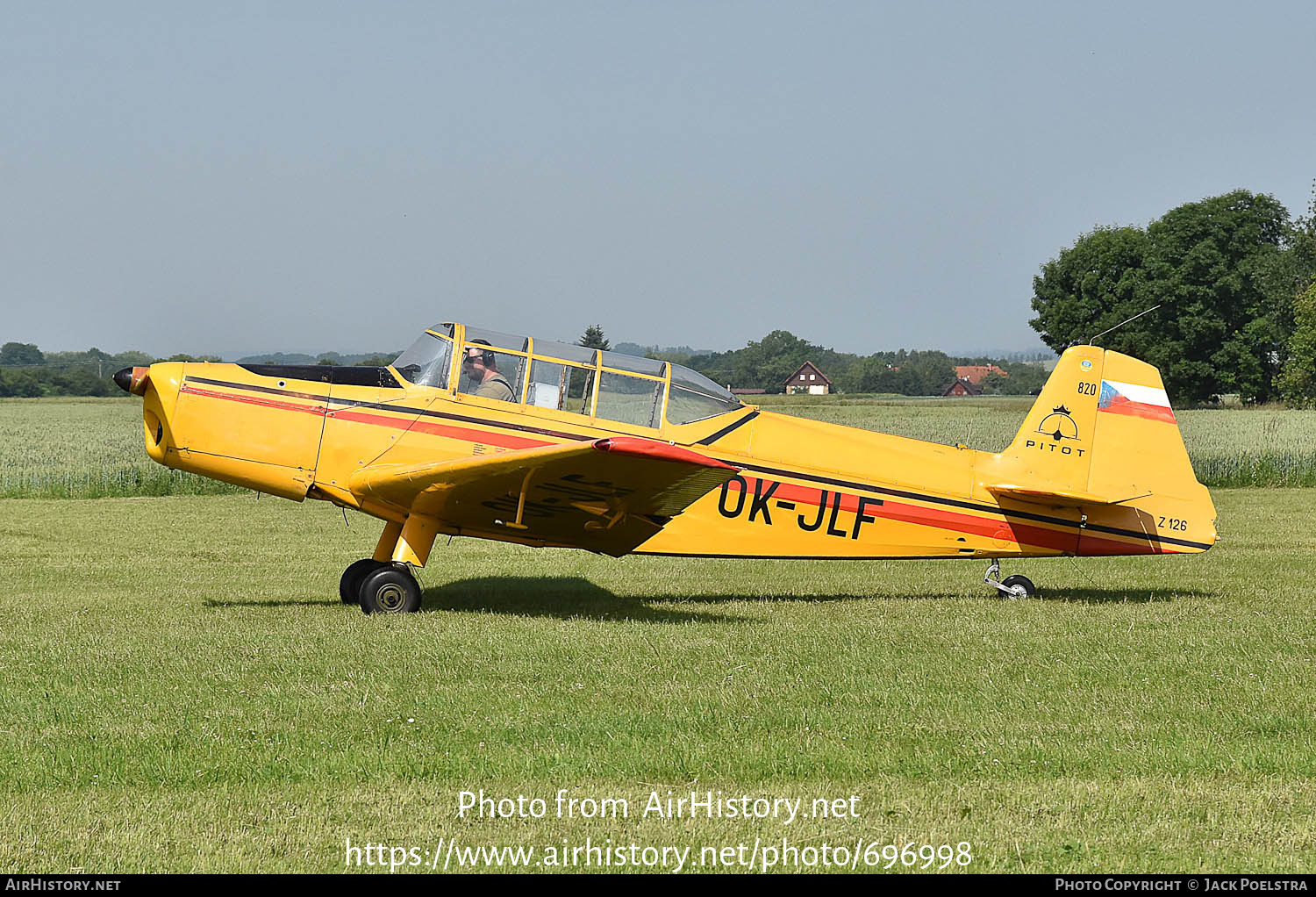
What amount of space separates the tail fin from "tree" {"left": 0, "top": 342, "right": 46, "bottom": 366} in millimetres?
119732

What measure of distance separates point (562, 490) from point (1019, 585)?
179 inches

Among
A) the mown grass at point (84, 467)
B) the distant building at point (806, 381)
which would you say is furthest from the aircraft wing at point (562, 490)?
the distant building at point (806, 381)

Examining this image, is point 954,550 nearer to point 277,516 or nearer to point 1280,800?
point 1280,800

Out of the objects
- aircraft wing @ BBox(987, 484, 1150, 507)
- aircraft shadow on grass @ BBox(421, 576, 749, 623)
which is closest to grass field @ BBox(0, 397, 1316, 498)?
aircraft shadow on grass @ BBox(421, 576, 749, 623)

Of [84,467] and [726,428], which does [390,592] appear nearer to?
[726,428]

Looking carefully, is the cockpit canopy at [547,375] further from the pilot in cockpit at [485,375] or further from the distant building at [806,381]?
the distant building at [806,381]

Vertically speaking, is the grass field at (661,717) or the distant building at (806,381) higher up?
the distant building at (806,381)

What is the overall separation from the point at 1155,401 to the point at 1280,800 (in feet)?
21.4

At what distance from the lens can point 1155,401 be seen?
36.1 ft

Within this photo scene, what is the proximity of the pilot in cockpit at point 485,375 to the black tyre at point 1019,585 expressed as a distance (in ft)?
16.2

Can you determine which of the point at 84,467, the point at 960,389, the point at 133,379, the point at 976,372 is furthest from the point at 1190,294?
the point at 133,379

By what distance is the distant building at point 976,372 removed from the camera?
88.9m

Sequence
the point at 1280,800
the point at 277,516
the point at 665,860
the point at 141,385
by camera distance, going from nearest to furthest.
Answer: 1. the point at 665,860
2. the point at 1280,800
3. the point at 141,385
4. the point at 277,516

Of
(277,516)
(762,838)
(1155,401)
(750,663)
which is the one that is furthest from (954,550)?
(277,516)
